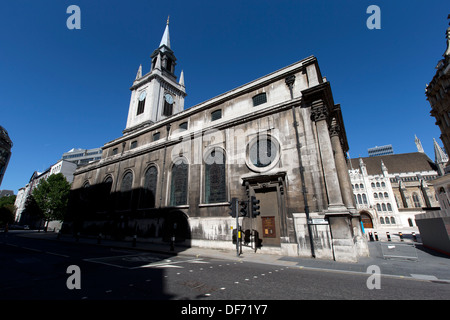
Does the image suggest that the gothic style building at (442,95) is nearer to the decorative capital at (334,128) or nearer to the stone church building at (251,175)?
the stone church building at (251,175)

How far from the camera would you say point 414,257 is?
1029cm

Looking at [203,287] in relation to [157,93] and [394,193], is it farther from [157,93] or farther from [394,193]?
[394,193]

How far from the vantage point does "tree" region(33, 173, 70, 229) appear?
39.5m

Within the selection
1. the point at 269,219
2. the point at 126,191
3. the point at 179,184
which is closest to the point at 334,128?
the point at 269,219

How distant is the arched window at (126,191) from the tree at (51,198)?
2667 centimetres

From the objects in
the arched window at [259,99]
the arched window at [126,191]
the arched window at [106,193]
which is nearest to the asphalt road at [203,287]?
the arched window at [259,99]

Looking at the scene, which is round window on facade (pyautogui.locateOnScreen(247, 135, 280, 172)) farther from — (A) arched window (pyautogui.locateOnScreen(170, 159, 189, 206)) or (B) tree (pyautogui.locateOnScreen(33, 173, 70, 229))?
(B) tree (pyautogui.locateOnScreen(33, 173, 70, 229))

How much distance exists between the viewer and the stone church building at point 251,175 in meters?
12.6

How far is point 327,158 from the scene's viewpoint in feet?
41.9

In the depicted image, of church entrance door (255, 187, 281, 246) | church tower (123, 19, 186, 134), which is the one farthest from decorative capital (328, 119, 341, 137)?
church tower (123, 19, 186, 134)

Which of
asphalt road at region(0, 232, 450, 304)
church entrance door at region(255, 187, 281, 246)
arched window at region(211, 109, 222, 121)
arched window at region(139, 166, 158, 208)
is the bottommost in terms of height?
asphalt road at region(0, 232, 450, 304)

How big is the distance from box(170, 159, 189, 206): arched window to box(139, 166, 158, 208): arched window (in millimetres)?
2833
